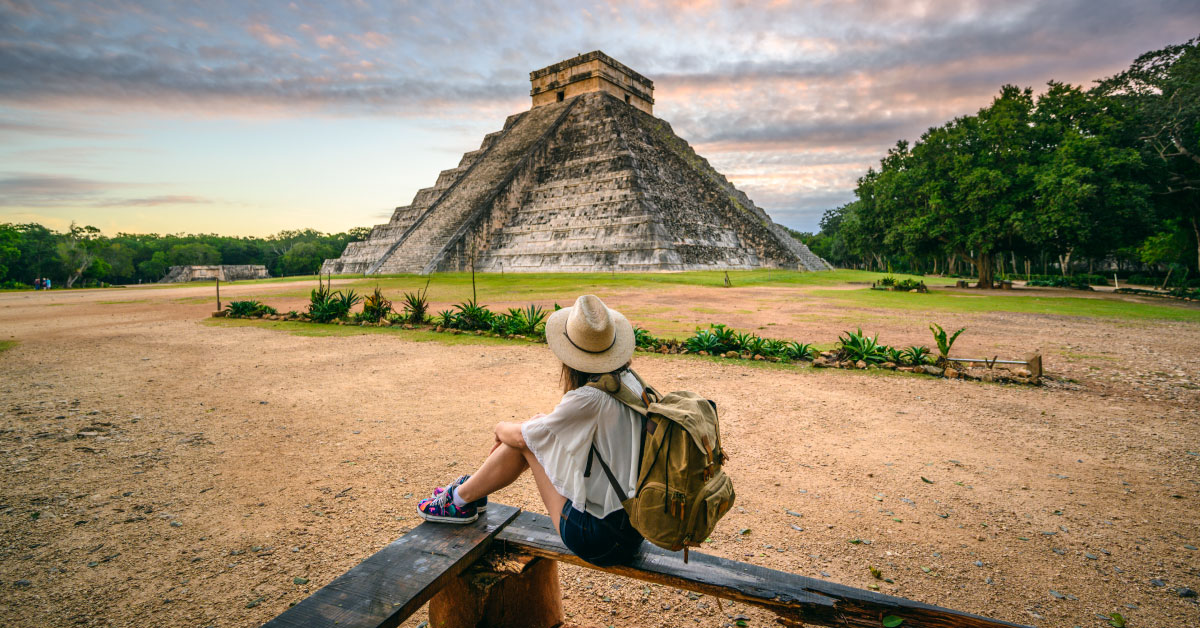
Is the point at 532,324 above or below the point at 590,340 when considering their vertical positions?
below

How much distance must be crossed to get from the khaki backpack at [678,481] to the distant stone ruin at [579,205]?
2394 centimetres

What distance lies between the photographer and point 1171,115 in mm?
19016

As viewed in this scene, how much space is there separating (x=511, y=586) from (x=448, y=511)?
0.42 meters

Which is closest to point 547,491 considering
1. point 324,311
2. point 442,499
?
point 442,499

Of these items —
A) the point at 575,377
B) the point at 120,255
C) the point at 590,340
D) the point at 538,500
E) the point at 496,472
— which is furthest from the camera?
the point at 120,255

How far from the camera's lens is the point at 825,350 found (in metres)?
8.16

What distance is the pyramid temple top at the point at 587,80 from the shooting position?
39.5 meters

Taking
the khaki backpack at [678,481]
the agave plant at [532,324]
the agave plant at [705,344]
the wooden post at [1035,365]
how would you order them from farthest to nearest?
1. the agave plant at [532,324]
2. the agave plant at [705,344]
3. the wooden post at [1035,365]
4. the khaki backpack at [678,481]

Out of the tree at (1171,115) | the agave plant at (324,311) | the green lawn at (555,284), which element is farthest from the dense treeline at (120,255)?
the tree at (1171,115)

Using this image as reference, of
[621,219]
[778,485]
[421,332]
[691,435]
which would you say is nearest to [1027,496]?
[778,485]

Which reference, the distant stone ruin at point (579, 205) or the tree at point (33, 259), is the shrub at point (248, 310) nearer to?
the distant stone ruin at point (579, 205)

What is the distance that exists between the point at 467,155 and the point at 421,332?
34.8 meters

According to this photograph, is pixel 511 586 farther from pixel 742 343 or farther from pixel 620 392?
pixel 742 343

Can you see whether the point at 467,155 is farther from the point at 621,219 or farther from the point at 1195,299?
the point at 1195,299
